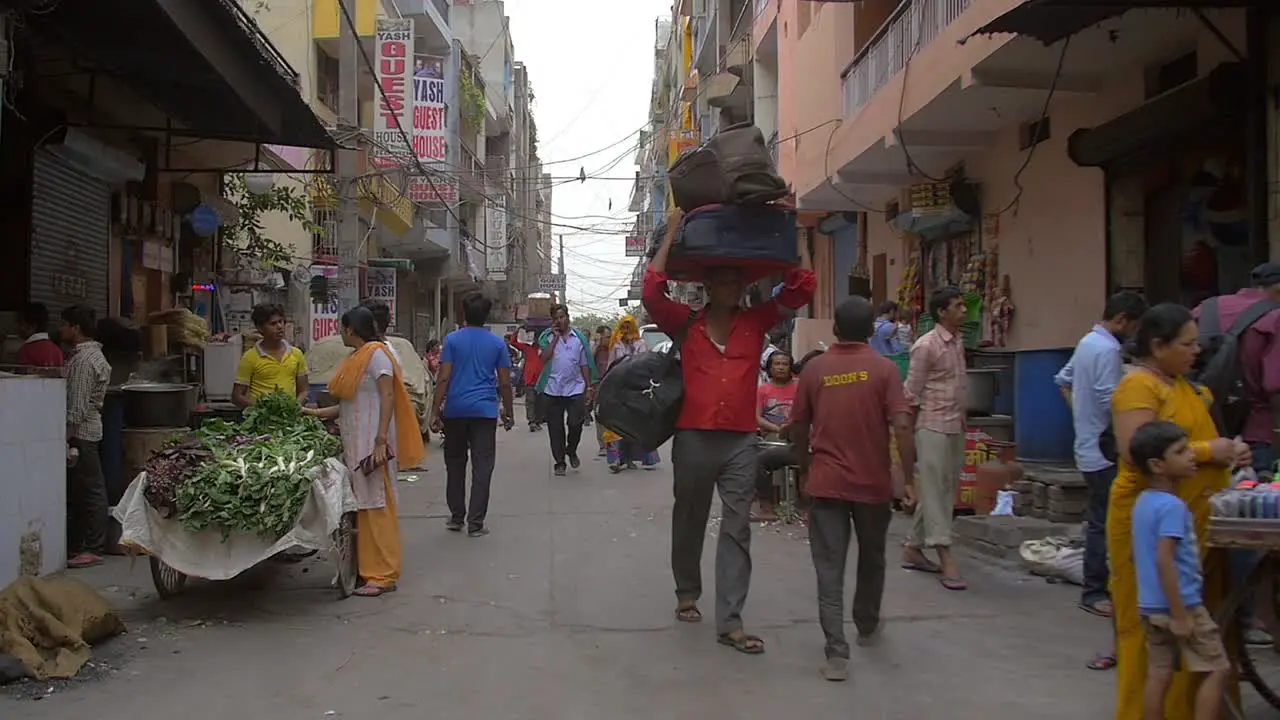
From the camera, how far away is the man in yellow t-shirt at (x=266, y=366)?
852 centimetres

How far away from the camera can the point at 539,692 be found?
5043 mm

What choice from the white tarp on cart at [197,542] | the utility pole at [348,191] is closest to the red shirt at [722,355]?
the white tarp on cart at [197,542]

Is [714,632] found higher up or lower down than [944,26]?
lower down

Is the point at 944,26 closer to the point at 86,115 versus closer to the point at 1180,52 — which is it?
the point at 1180,52

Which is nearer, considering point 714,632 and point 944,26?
point 714,632

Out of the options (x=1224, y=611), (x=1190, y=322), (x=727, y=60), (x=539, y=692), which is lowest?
(x=539, y=692)

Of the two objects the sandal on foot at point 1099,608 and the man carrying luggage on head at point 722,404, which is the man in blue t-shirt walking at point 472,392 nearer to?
the man carrying luggage on head at point 722,404

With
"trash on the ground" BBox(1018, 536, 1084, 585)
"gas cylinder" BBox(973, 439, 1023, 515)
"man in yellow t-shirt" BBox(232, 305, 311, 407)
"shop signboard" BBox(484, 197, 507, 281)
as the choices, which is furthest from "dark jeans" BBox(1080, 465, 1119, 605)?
"shop signboard" BBox(484, 197, 507, 281)

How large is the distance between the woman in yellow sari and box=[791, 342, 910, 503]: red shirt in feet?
4.21

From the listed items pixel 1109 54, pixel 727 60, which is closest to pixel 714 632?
pixel 1109 54

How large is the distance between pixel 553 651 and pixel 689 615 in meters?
0.91

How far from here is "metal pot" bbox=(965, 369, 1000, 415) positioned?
10188mm

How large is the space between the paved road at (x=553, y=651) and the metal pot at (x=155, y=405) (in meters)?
1.32

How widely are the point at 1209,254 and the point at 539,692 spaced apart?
6973 mm
